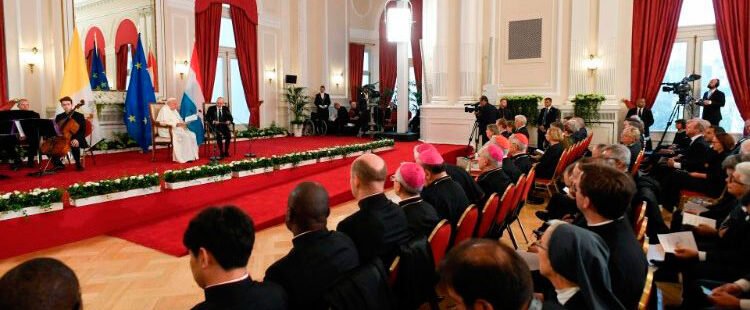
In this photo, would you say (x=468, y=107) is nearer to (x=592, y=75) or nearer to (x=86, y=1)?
(x=592, y=75)

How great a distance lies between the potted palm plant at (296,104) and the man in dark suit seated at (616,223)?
11112mm

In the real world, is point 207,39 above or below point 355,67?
above

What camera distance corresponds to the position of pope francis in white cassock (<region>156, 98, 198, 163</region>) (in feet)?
25.3

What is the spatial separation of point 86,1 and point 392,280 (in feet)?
31.3

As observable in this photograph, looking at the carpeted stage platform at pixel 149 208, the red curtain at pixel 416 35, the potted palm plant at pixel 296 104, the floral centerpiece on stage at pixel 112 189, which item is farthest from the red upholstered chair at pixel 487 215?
the red curtain at pixel 416 35

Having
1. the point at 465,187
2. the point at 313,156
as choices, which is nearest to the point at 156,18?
the point at 313,156

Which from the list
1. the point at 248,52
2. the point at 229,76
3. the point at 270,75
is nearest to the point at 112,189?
the point at 229,76

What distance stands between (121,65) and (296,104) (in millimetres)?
4247

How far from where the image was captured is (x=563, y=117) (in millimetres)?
11070

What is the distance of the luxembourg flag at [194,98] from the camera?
9.26 meters

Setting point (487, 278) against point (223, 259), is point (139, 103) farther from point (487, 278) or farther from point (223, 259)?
point (487, 278)

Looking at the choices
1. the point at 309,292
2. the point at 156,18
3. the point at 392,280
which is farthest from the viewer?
the point at 156,18

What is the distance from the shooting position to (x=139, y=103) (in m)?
9.34

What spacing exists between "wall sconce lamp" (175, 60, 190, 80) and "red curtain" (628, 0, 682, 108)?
9.27m
